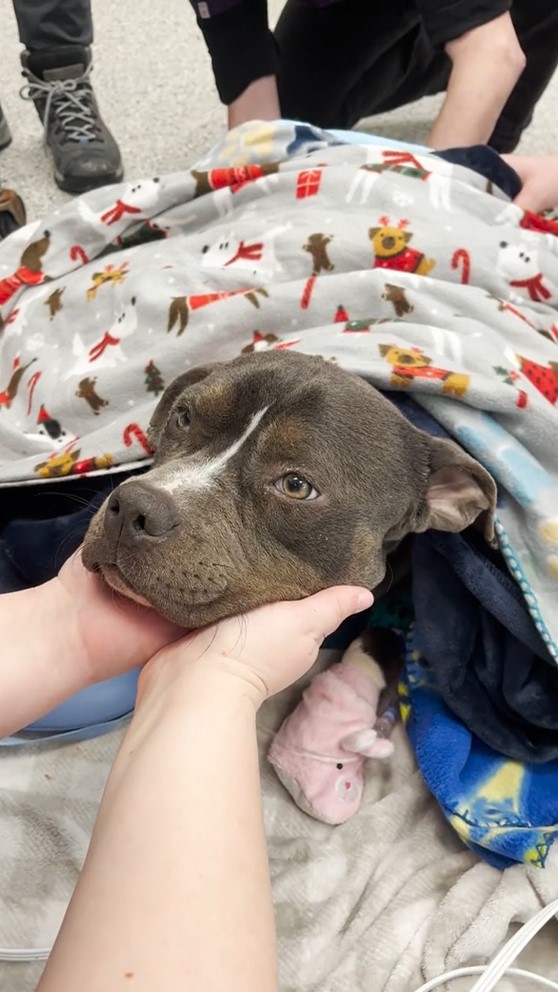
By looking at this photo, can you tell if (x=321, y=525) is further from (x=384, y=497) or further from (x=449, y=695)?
(x=449, y=695)

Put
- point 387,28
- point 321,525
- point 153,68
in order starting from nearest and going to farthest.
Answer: point 321,525, point 387,28, point 153,68

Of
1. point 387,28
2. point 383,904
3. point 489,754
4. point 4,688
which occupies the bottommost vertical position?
point 383,904

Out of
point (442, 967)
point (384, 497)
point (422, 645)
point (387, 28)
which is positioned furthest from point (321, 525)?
point (387, 28)

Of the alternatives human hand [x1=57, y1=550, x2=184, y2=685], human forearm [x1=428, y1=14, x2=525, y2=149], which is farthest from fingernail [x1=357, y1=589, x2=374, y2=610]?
human forearm [x1=428, y1=14, x2=525, y2=149]

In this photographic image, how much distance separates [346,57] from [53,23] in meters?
1.20

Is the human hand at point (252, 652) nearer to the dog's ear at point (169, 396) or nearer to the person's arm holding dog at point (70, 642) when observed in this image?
the person's arm holding dog at point (70, 642)

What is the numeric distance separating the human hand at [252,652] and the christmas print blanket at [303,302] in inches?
19.8

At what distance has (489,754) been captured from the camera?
1.79 metres

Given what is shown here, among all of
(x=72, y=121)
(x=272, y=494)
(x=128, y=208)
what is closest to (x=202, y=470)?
(x=272, y=494)

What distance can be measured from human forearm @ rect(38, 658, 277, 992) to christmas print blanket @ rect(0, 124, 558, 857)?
794 millimetres

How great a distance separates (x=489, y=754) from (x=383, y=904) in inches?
15.9

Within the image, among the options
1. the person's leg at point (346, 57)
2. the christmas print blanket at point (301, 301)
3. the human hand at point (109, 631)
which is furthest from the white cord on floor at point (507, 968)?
the person's leg at point (346, 57)

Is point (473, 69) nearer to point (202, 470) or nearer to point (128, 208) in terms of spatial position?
point (128, 208)

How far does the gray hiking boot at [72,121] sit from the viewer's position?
3320 millimetres
